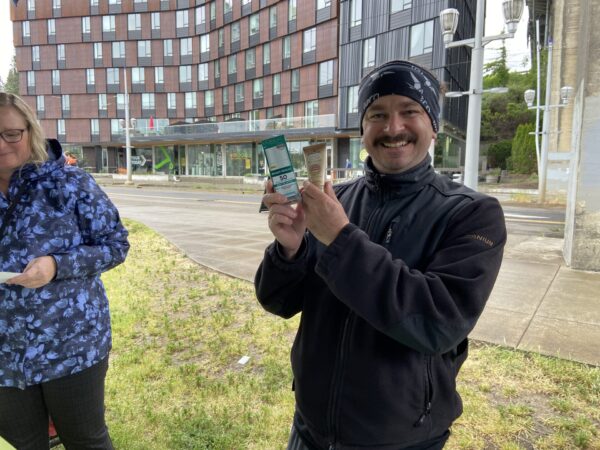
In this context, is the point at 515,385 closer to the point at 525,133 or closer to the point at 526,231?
the point at 526,231

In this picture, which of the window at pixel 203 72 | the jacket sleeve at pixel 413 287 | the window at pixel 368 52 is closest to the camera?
the jacket sleeve at pixel 413 287

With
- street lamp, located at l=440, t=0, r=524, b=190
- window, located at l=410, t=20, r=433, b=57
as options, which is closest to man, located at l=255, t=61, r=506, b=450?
street lamp, located at l=440, t=0, r=524, b=190

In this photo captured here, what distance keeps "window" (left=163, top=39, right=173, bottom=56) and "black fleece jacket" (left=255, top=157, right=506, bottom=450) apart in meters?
53.9

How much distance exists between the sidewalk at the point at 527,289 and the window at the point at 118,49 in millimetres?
46742

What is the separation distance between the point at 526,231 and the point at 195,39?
149 feet

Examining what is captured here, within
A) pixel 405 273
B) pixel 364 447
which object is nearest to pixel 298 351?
pixel 364 447

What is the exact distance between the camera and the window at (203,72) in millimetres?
48031

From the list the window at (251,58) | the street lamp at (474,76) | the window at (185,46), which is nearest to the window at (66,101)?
the window at (185,46)

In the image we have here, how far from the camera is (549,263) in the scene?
7.48 m

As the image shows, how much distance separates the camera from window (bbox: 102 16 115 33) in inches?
1971

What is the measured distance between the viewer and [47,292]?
2016 millimetres

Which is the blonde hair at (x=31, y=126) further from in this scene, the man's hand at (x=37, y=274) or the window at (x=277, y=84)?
the window at (x=277, y=84)

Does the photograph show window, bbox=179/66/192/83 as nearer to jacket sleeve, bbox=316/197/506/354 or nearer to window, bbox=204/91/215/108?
window, bbox=204/91/215/108

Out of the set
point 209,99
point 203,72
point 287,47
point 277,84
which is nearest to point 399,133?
point 287,47
